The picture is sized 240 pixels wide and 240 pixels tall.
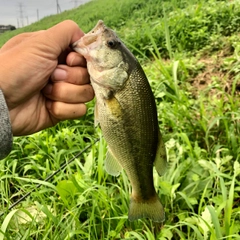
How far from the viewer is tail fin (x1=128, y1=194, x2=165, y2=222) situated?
1918mm

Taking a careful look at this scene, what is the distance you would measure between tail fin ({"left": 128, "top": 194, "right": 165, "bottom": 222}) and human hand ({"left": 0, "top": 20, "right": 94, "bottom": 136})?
589mm

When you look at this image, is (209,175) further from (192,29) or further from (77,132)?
(192,29)

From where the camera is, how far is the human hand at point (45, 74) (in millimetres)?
1880

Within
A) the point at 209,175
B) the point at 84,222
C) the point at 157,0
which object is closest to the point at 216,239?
the point at 209,175

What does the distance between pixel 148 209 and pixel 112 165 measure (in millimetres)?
306

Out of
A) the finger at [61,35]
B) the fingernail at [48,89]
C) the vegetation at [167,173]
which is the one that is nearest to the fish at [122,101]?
the finger at [61,35]

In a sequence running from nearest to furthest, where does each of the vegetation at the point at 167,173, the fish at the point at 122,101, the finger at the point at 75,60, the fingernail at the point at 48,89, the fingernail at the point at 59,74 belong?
the fish at the point at 122,101 < the finger at the point at 75,60 < the fingernail at the point at 59,74 < the fingernail at the point at 48,89 < the vegetation at the point at 167,173

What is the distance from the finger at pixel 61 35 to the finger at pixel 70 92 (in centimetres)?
19

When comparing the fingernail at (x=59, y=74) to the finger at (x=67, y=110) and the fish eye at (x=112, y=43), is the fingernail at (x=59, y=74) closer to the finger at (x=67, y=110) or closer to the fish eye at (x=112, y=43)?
the finger at (x=67, y=110)

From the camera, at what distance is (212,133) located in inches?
127

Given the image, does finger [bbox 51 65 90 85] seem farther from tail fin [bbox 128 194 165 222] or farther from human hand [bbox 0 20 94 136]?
tail fin [bbox 128 194 165 222]

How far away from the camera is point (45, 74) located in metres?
1.96

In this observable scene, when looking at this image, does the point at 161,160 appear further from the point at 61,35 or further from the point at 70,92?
the point at 61,35

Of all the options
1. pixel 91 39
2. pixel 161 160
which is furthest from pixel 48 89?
pixel 161 160
